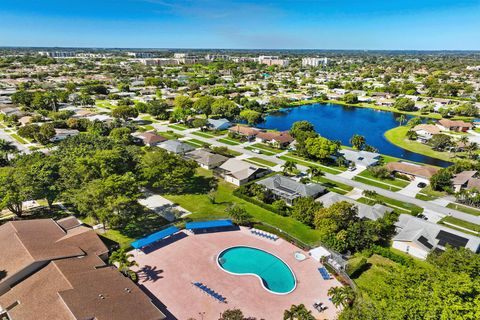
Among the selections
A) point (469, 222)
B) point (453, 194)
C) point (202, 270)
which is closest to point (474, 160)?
point (453, 194)

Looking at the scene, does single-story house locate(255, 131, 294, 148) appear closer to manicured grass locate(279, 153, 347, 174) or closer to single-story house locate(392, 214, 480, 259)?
manicured grass locate(279, 153, 347, 174)

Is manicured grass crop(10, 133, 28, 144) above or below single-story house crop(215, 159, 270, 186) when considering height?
above

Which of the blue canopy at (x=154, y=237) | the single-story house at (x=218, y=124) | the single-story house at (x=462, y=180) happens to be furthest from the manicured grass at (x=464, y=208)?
the single-story house at (x=218, y=124)

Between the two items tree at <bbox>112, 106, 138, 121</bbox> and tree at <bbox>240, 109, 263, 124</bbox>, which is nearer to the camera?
tree at <bbox>112, 106, 138, 121</bbox>

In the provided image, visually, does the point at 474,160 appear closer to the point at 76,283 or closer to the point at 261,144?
the point at 261,144

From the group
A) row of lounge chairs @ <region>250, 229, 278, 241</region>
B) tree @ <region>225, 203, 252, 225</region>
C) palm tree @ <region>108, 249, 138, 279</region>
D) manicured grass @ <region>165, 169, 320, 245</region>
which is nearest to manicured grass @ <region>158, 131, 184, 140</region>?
manicured grass @ <region>165, 169, 320, 245</region>

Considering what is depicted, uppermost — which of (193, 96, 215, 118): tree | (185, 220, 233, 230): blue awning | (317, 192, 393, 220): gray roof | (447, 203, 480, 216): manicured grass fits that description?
(193, 96, 215, 118): tree

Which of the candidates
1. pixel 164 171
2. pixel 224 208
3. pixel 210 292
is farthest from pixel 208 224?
pixel 164 171
